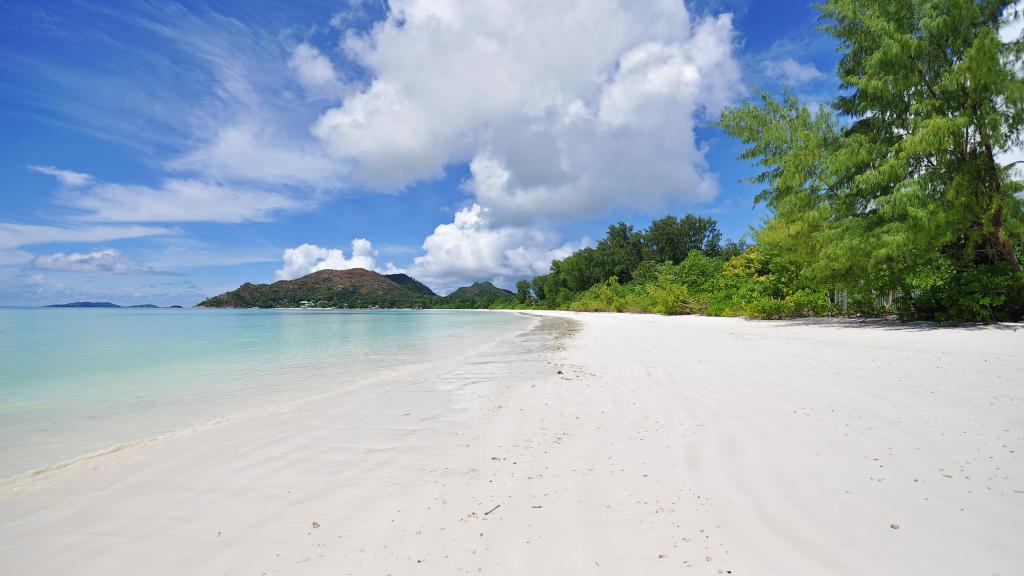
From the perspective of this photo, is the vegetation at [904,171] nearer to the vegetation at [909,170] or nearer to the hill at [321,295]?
the vegetation at [909,170]

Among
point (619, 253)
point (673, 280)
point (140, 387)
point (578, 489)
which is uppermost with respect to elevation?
point (619, 253)

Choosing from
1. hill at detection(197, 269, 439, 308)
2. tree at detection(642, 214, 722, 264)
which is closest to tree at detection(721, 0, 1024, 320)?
tree at detection(642, 214, 722, 264)

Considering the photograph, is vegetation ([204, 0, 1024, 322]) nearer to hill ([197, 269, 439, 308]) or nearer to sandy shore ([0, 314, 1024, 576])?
sandy shore ([0, 314, 1024, 576])

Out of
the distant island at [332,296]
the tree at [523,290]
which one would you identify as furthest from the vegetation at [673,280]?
the distant island at [332,296]

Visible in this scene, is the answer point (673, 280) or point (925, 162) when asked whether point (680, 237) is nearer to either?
point (673, 280)

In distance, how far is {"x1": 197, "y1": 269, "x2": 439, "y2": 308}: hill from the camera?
5709 inches

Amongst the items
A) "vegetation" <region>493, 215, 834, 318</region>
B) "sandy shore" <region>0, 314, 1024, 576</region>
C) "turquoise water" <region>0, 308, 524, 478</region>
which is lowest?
"turquoise water" <region>0, 308, 524, 478</region>

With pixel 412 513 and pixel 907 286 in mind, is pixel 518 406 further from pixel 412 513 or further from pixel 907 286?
pixel 907 286

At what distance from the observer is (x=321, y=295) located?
145 m

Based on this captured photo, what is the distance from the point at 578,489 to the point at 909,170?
53.6ft

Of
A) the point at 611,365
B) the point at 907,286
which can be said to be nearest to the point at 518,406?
the point at 611,365

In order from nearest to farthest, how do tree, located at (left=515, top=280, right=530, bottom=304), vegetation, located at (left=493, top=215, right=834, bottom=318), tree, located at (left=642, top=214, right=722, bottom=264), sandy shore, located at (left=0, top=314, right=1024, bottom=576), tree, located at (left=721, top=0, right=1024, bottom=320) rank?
1. sandy shore, located at (left=0, top=314, right=1024, bottom=576)
2. tree, located at (left=721, top=0, right=1024, bottom=320)
3. vegetation, located at (left=493, top=215, right=834, bottom=318)
4. tree, located at (left=642, top=214, right=722, bottom=264)
5. tree, located at (left=515, top=280, right=530, bottom=304)

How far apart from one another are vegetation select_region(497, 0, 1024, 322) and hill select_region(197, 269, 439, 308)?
431 feet

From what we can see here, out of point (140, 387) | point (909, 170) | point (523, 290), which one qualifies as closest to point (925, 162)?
point (909, 170)
